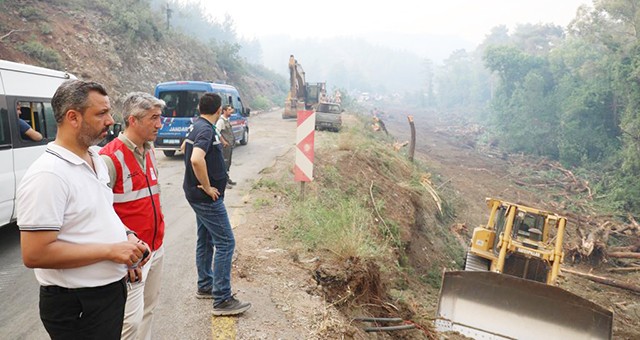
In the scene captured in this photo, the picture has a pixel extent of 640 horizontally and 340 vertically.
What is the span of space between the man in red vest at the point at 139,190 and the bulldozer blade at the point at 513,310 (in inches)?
193

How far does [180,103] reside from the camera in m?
10.8

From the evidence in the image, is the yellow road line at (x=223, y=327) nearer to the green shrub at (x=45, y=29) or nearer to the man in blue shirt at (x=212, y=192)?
the man in blue shirt at (x=212, y=192)

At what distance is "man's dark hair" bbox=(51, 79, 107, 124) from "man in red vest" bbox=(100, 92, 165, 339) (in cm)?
66

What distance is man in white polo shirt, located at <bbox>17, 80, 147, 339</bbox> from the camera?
5.16 ft

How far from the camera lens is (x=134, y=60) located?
20.5m

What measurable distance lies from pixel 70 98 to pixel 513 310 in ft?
22.8

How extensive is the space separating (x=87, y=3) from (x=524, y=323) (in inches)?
971

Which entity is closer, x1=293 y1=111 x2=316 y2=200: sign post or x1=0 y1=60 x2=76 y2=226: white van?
x1=0 y1=60 x2=76 y2=226: white van

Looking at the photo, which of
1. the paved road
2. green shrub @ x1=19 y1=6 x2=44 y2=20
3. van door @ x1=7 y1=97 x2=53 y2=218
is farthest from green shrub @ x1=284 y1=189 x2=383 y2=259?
green shrub @ x1=19 y1=6 x2=44 y2=20

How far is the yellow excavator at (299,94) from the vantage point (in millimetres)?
24425

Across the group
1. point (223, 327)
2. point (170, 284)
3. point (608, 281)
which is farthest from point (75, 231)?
point (608, 281)

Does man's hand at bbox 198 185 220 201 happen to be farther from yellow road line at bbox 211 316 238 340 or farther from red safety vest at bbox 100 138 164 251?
yellow road line at bbox 211 316 238 340

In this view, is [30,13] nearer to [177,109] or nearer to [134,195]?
[177,109]

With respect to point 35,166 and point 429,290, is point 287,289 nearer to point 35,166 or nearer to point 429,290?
point 35,166
